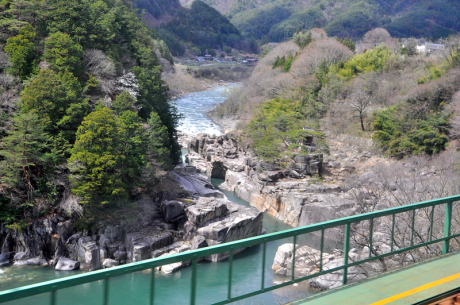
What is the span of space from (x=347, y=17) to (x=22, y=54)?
9966 cm

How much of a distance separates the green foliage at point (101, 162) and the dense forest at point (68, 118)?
0.15 ft

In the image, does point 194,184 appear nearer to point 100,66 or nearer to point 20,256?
point 100,66

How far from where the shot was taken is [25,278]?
15789 millimetres

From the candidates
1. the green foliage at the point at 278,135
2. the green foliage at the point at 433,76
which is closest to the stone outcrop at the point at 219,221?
the green foliage at the point at 278,135

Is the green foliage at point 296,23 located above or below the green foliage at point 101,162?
above

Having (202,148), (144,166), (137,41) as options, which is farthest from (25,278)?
(137,41)

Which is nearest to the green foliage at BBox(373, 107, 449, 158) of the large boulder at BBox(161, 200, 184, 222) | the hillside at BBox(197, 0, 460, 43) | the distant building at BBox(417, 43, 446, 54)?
the large boulder at BBox(161, 200, 184, 222)

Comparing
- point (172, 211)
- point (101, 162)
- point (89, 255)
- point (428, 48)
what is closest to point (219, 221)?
point (172, 211)

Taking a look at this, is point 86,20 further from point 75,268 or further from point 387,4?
point 387,4

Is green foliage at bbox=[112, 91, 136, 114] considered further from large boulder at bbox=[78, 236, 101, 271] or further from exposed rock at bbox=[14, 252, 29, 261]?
exposed rock at bbox=[14, 252, 29, 261]

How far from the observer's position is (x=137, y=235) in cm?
1848

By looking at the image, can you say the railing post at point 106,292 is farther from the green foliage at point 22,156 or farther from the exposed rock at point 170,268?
the green foliage at point 22,156

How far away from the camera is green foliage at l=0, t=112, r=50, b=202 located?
17.0m

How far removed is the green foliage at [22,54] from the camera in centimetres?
2147
